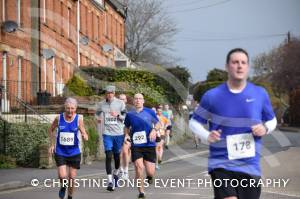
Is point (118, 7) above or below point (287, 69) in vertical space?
above

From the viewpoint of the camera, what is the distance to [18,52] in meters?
28.8

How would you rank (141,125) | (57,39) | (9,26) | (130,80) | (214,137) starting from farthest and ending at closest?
(130,80) < (57,39) < (9,26) < (141,125) < (214,137)

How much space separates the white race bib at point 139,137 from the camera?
1311 centimetres

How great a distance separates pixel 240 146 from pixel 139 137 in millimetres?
6295

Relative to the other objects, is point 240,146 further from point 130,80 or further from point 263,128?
point 130,80

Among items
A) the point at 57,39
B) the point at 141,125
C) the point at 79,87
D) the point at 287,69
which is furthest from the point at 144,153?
the point at 287,69

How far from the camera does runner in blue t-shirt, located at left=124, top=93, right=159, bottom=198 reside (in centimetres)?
1305

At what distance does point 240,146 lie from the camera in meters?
6.96

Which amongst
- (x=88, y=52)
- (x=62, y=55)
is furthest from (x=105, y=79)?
(x=88, y=52)

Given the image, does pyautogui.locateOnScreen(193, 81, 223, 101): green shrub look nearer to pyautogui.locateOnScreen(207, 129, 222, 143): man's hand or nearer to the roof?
the roof

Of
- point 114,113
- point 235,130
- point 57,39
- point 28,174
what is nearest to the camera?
point 235,130

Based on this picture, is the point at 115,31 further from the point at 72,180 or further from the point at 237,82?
the point at 237,82

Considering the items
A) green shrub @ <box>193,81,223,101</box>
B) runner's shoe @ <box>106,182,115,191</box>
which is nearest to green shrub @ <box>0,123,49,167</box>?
runner's shoe @ <box>106,182,115,191</box>

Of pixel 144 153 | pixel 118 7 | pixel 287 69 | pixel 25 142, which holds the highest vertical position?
pixel 118 7
